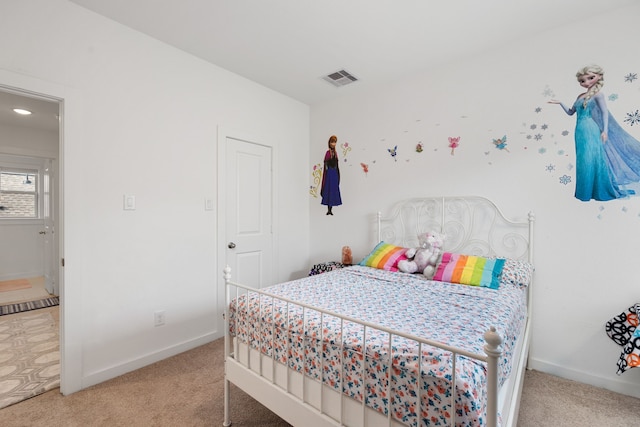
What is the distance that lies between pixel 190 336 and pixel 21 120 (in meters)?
3.65

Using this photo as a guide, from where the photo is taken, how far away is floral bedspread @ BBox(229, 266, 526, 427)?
1.02m

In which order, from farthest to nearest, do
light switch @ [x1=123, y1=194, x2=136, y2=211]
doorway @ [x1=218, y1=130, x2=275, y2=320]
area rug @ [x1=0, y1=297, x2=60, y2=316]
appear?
area rug @ [x1=0, y1=297, x2=60, y2=316]
doorway @ [x1=218, y1=130, x2=275, y2=320]
light switch @ [x1=123, y1=194, x2=136, y2=211]

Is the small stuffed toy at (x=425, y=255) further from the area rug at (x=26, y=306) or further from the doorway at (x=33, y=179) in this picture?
the area rug at (x=26, y=306)

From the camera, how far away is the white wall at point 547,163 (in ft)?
6.87

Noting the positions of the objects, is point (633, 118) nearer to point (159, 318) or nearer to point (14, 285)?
point (159, 318)

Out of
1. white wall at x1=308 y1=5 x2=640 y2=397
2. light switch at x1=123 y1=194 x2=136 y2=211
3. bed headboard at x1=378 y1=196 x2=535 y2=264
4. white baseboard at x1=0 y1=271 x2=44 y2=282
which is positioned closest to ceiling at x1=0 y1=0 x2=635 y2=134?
white wall at x1=308 y1=5 x2=640 y2=397

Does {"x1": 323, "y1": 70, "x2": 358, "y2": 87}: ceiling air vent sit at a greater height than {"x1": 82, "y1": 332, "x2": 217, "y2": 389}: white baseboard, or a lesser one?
greater

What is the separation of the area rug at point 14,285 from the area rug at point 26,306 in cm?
92

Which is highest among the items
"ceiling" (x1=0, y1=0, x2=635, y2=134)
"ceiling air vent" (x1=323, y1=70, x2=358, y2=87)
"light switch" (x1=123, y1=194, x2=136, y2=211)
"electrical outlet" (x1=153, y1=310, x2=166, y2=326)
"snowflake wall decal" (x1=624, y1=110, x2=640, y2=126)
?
"ceiling" (x1=0, y1=0, x2=635, y2=134)

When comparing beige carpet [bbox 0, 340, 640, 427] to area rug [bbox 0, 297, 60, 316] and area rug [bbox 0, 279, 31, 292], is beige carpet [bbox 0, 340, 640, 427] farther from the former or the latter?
area rug [bbox 0, 279, 31, 292]

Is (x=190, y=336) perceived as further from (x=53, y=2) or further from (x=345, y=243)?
(x=53, y=2)

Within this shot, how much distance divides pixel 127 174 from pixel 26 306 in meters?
3.02

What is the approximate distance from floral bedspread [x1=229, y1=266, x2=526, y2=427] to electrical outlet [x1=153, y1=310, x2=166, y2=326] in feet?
3.63

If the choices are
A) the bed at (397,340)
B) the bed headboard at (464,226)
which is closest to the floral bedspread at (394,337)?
the bed at (397,340)
